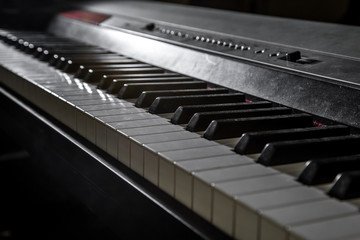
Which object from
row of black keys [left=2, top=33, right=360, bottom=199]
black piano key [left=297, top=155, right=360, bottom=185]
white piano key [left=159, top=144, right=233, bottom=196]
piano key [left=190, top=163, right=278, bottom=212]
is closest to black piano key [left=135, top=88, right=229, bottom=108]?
row of black keys [left=2, top=33, right=360, bottom=199]

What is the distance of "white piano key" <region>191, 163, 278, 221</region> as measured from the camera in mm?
951

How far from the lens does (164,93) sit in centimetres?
157

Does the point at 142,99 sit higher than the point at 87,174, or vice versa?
the point at 142,99

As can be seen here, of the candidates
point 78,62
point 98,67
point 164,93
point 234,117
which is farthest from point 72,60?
point 234,117

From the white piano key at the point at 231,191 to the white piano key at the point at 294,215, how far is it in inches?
3.3

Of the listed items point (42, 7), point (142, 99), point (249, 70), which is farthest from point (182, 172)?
point (42, 7)

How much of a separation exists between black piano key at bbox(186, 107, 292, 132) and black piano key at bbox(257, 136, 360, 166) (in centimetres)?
27

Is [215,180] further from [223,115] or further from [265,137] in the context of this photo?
Result: [223,115]

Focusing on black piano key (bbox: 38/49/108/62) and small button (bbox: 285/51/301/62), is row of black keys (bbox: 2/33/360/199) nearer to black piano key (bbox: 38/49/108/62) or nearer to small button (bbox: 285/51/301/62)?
black piano key (bbox: 38/49/108/62)

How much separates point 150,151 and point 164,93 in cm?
46

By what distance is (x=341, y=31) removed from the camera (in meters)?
1.72

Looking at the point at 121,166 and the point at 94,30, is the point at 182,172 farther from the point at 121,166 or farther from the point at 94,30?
the point at 94,30

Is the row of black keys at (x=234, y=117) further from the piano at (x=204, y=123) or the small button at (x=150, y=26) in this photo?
the small button at (x=150, y=26)

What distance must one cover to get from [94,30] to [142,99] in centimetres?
136
